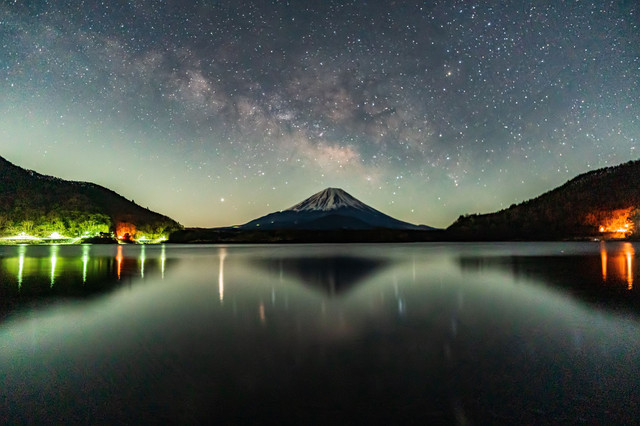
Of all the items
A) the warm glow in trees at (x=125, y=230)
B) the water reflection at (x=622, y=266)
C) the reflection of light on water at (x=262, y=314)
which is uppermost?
the warm glow in trees at (x=125, y=230)

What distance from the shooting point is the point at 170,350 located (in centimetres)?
730

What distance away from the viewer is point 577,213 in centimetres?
15275

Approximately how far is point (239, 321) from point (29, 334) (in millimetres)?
4504

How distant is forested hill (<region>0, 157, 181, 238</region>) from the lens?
134 metres

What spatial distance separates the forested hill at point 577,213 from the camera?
13750 centimetres

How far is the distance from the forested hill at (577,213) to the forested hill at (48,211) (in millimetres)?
145134

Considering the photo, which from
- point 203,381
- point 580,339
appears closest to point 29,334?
point 203,381

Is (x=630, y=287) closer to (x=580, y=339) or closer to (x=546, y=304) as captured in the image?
(x=546, y=304)

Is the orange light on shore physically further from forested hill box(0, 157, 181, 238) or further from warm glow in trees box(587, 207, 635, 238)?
forested hill box(0, 157, 181, 238)

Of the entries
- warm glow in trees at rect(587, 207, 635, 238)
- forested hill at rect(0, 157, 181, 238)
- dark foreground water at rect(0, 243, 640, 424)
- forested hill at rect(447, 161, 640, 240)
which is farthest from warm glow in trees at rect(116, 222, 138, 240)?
warm glow in trees at rect(587, 207, 635, 238)

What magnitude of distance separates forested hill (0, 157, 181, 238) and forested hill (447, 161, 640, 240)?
145m

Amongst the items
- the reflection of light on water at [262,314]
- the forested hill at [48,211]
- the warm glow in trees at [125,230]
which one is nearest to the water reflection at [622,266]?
the reflection of light on water at [262,314]

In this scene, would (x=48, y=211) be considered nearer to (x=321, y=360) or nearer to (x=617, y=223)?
(x=321, y=360)

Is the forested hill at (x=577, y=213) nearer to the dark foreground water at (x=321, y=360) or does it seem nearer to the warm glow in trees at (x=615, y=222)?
the warm glow in trees at (x=615, y=222)
